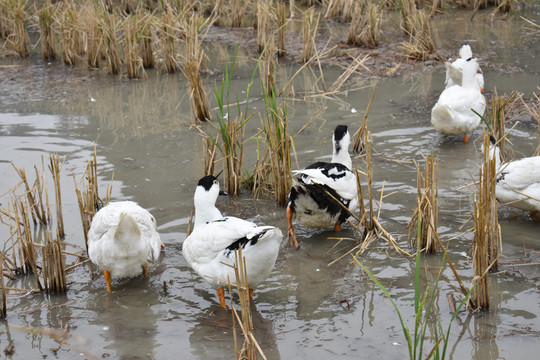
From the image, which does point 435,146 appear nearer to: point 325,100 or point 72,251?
point 325,100

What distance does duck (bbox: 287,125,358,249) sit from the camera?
17.6 ft

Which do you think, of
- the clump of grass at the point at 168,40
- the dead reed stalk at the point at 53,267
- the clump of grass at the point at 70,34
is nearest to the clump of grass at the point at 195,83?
the clump of grass at the point at 168,40

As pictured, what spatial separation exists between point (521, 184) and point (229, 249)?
274 centimetres

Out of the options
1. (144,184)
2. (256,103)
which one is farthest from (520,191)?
(256,103)

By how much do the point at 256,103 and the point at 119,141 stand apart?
2126 millimetres

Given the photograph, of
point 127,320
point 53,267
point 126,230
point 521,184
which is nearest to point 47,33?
point 53,267

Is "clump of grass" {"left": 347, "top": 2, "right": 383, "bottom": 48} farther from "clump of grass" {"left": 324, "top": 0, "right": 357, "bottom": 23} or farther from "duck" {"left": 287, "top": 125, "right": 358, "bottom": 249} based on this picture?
"duck" {"left": 287, "top": 125, "right": 358, "bottom": 249}

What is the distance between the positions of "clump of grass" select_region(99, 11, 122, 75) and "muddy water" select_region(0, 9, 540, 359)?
305mm

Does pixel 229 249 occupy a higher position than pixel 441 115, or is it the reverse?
pixel 441 115

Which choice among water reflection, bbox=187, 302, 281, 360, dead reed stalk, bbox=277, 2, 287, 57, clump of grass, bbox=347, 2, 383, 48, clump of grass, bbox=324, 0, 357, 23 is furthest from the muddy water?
clump of grass, bbox=324, 0, 357, 23

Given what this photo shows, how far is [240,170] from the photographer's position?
644 cm

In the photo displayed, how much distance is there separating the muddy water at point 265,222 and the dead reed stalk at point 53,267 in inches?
4.4

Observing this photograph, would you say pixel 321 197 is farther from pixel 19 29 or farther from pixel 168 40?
pixel 19 29

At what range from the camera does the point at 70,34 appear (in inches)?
439
